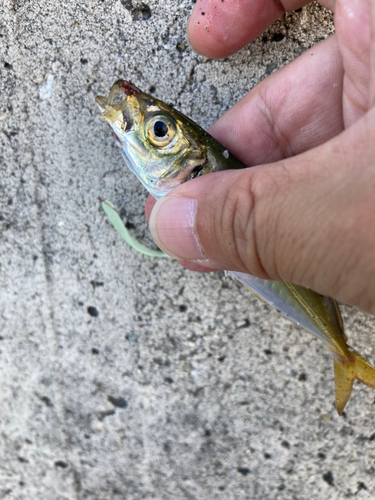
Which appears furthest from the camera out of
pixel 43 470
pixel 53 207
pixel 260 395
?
pixel 43 470

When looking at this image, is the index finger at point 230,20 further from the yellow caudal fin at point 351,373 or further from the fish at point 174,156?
the yellow caudal fin at point 351,373

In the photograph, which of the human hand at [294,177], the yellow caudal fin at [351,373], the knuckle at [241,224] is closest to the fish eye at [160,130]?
the human hand at [294,177]

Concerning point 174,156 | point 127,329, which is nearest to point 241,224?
point 174,156

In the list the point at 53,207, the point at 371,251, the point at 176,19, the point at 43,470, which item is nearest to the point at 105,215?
the point at 53,207

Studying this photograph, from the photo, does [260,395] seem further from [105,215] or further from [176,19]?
[176,19]

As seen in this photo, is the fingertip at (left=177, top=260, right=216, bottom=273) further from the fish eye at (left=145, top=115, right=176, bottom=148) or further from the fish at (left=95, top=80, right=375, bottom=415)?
the fish eye at (left=145, top=115, right=176, bottom=148)

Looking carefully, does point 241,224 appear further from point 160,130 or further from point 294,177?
point 160,130
